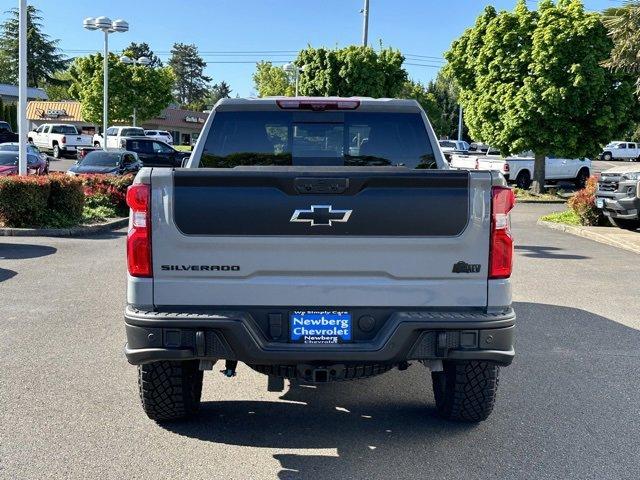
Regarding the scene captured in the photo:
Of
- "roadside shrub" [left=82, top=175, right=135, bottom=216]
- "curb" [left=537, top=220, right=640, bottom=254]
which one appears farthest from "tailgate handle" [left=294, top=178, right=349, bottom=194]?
"roadside shrub" [left=82, top=175, right=135, bottom=216]

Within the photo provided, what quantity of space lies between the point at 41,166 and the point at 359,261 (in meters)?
23.5

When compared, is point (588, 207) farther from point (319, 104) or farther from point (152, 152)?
point (152, 152)

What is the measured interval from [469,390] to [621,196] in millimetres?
12776

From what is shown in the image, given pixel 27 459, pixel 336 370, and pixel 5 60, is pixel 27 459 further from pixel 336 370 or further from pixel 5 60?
pixel 5 60

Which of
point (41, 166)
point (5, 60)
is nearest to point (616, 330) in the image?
point (41, 166)

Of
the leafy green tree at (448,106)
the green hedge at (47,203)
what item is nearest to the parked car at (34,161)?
the green hedge at (47,203)

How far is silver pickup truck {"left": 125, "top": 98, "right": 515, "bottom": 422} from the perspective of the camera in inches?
148

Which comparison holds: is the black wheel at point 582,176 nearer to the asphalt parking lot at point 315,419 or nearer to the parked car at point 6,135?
the asphalt parking lot at point 315,419

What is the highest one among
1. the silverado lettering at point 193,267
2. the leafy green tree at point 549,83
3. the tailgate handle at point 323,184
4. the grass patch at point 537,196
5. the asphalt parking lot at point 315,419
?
the leafy green tree at point 549,83

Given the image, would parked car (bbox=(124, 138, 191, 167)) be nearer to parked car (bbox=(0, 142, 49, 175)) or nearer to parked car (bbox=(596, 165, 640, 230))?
parked car (bbox=(0, 142, 49, 175))

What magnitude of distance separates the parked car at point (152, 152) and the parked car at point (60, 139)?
1180 cm

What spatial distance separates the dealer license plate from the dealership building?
57.9m

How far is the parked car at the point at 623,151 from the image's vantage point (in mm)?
59406

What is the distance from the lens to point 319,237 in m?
3.77
